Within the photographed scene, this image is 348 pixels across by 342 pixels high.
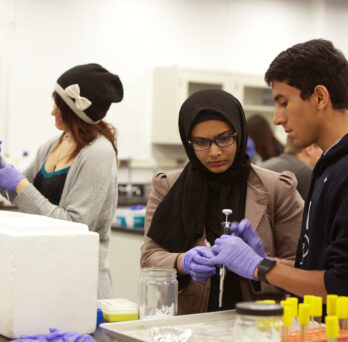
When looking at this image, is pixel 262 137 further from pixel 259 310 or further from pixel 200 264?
pixel 259 310

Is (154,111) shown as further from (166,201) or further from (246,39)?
(166,201)

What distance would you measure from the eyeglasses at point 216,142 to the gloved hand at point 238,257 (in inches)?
16.7

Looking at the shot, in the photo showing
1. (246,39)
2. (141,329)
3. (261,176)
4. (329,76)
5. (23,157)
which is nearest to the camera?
(141,329)

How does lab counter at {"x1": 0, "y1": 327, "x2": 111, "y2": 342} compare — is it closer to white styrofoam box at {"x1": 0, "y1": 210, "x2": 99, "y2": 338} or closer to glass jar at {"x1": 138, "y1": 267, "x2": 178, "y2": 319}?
white styrofoam box at {"x1": 0, "y1": 210, "x2": 99, "y2": 338}

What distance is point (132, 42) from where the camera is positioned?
5965mm

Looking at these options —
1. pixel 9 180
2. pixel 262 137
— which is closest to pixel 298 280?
pixel 9 180

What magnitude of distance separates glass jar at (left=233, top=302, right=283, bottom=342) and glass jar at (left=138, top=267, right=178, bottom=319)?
46 cm

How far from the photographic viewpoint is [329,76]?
172 cm

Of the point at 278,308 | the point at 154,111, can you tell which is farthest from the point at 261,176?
the point at 154,111

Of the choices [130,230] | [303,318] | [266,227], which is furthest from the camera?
[130,230]

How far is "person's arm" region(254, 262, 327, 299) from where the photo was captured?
1524mm

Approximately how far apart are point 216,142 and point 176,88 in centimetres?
397

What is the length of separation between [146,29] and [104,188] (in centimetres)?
393

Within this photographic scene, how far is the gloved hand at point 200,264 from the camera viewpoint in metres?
1.70
